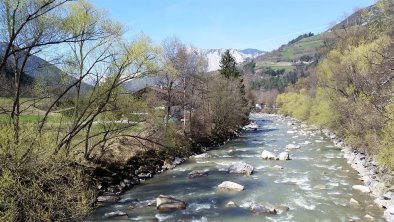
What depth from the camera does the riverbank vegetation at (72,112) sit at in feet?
39.8

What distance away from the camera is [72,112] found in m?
23.9

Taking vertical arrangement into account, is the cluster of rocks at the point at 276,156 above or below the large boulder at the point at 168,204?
below

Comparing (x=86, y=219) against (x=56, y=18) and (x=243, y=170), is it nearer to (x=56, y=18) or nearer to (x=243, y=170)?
(x=56, y=18)

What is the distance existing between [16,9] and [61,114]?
8.84m

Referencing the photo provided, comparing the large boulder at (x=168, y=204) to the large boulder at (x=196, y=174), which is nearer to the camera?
the large boulder at (x=168, y=204)

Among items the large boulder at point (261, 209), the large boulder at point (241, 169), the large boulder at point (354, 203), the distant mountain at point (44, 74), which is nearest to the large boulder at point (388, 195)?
the large boulder at point (354, 203)

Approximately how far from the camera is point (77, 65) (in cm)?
2209

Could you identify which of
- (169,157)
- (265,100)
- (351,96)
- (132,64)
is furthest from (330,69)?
(265,100)

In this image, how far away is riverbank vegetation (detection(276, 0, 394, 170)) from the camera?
61.5ft

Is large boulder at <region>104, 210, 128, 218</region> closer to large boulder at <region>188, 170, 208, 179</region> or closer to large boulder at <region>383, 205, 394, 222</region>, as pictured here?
large boulder at <region>188, 170, 208, 179</region>

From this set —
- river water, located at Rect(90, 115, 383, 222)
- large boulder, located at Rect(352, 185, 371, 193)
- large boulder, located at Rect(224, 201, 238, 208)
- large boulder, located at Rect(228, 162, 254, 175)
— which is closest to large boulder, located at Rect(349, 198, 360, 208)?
river water, located at Rect(90, 115, 383, 222)

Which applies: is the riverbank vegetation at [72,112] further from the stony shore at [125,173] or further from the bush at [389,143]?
the bush at [389,143]

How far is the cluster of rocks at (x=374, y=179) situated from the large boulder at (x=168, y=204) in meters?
8.76

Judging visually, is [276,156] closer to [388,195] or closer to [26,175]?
[388,195]
